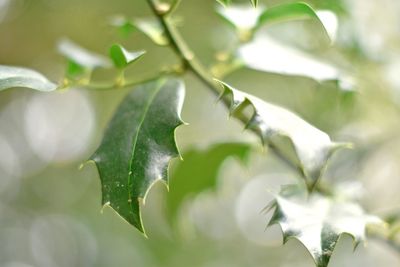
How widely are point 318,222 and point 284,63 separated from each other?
29 cm

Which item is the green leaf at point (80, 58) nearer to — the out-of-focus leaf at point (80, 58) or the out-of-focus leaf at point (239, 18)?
the out-of-focus leaf at point (80, 58)

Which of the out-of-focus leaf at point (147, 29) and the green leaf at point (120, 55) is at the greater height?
the green leaf at point (120, 55)

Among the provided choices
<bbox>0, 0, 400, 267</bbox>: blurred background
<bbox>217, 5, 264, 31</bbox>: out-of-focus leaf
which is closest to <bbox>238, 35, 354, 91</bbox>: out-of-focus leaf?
<bbox>217, 5, 264, 31</bbox>: out-of-focus leaf

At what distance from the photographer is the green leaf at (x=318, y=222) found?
69 centimetres

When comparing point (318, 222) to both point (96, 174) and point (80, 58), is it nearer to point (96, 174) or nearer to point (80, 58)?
point (80, 58)

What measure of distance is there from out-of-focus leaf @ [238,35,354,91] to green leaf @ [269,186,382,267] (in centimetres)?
17

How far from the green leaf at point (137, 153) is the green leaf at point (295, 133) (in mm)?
86

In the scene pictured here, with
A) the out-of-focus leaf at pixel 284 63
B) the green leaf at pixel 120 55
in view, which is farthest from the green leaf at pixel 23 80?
the out-of-focus leaf at pixel 284 63

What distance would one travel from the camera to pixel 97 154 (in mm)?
750

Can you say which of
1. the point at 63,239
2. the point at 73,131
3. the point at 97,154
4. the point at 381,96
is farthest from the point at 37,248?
the point at 97,154

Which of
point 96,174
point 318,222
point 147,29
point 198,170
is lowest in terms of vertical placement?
point 96,174

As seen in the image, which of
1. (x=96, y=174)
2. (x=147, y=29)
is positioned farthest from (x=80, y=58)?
(x=96, y=174)

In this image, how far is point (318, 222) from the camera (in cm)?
77

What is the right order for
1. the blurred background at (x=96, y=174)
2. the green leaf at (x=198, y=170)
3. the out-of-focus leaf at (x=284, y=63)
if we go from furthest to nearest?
the blurred background at (x=96, y=174), the green leaf at (x=198, y=170), the out-of-focus leaf at (x=284, y=63)
